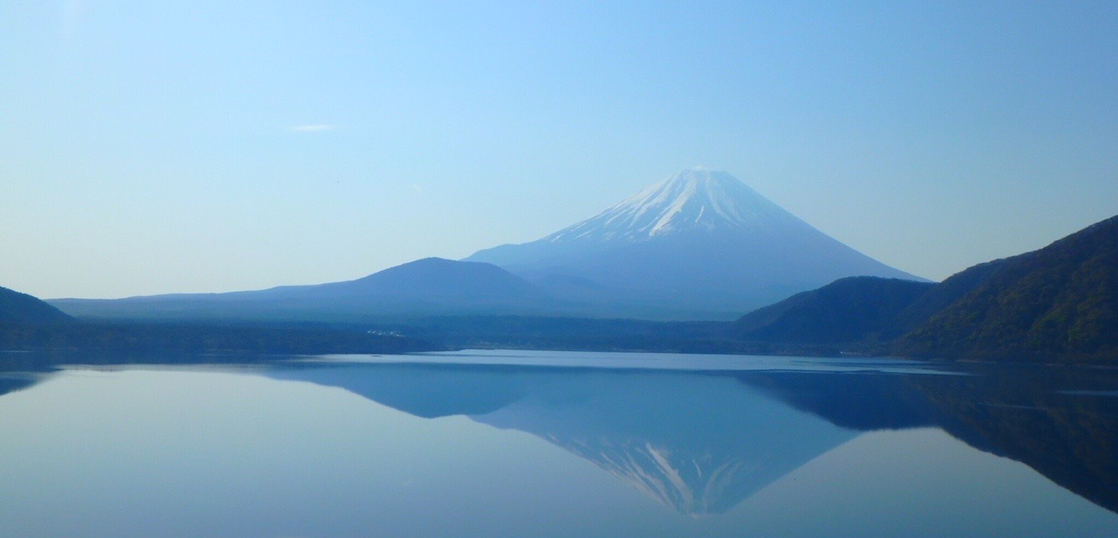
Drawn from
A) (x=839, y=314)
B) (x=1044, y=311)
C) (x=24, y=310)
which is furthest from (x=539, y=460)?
(x=839, y=314)

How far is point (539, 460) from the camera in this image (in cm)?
1284

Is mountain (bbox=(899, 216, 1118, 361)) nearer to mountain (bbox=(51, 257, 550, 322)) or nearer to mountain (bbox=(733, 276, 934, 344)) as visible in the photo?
mountain (bbox=(733, 276, 934, 344))

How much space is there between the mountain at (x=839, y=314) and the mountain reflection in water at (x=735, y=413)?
27.8 m

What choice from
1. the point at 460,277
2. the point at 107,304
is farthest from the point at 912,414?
the point at 460,277

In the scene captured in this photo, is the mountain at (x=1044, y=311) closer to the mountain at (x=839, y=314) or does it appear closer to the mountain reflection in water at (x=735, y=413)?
the mountain reflection in water at (x=735, y=413)

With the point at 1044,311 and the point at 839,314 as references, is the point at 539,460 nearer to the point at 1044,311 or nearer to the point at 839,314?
the point at 1044,311

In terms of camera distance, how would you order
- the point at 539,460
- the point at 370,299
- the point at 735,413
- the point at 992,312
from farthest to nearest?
the point at 370,299
the point at 992,312
the point at 735,413
the point at 539,460

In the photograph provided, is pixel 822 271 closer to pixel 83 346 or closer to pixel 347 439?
pixel 83 346

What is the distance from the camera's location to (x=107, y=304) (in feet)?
270

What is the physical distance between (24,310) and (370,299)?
1824 inches

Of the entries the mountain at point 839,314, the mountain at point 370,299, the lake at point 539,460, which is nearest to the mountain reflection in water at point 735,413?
the lake at point 539,460

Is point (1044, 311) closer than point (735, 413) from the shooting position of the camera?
No

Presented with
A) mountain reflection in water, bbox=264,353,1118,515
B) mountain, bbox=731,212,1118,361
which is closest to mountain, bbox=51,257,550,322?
mountain, bbox=731,212,1118,361

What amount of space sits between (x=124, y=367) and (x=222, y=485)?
1837cm
